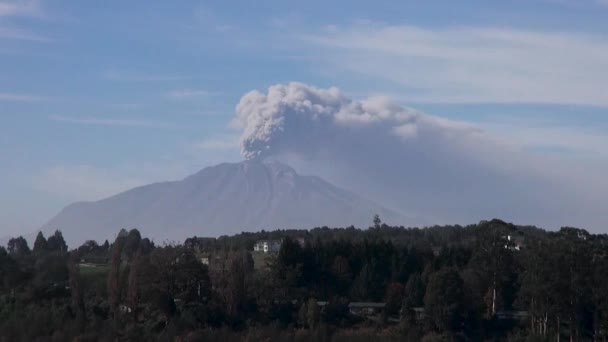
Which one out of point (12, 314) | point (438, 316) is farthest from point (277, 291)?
point (12, 314)

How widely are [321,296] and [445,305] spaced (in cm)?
780

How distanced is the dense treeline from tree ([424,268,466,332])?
0.15 ft

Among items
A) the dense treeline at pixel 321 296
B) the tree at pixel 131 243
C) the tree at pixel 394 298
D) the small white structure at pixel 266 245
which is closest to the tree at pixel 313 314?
the dense treeline at pixel 321 296

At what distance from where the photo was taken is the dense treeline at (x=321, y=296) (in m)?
45.8

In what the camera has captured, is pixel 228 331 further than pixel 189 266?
No

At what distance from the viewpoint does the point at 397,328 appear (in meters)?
47.0

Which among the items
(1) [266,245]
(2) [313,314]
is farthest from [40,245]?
(2) [313,314]

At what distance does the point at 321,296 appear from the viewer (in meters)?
53.5

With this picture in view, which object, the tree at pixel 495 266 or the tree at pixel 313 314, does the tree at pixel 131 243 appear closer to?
the tree at pixel 313 314

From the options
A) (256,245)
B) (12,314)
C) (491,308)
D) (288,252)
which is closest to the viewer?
(12,314)

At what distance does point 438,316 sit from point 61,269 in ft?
64.4

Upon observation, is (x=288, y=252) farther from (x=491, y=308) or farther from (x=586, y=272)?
(x=586, y=272)

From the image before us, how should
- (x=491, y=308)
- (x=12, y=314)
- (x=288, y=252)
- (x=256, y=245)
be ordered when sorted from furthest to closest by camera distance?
(x=256, y=245) < (x=288, y=252) < (x=491, y=308) < (x=12, y=314)

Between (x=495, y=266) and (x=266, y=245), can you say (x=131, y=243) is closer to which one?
(x=266, y=245)
